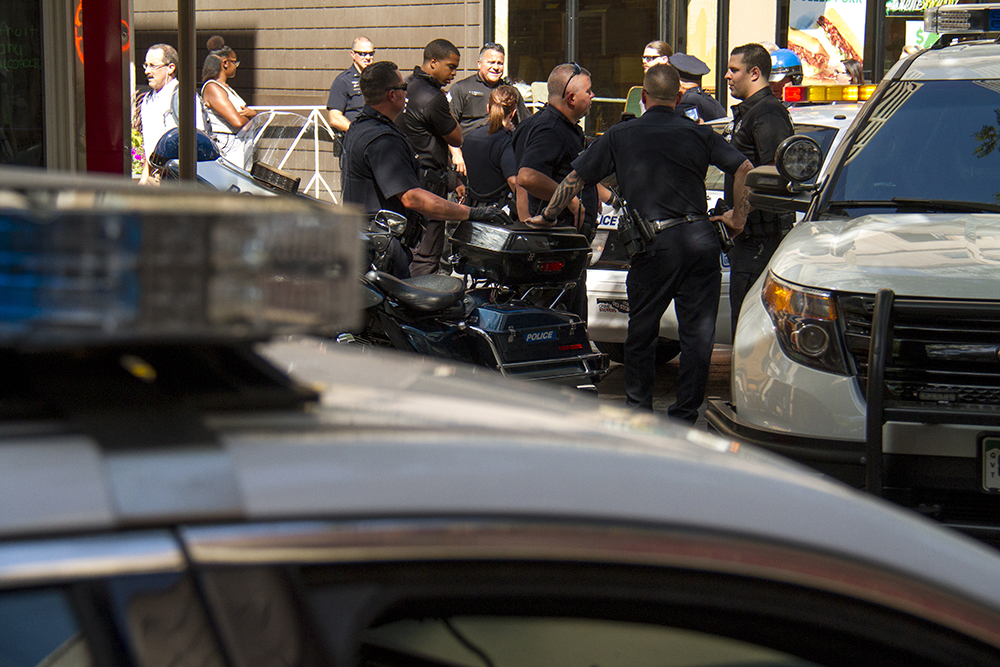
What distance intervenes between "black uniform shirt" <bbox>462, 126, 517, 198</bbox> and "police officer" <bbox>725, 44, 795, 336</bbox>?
1.57 metres

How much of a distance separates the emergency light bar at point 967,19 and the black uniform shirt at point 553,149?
2063 mm

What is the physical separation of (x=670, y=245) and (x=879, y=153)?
4.36ft

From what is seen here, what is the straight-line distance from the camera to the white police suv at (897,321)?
350 centimetres

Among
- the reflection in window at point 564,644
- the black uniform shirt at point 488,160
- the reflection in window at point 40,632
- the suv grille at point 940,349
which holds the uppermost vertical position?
the black uniform shirt at point 488,160

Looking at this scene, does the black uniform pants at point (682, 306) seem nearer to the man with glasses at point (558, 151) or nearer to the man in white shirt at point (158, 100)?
the man with glasses at point (558, 151)

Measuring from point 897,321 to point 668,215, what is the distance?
220 centimetres

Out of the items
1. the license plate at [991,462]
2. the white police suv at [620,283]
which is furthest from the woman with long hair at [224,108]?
the license plate at [991,462]

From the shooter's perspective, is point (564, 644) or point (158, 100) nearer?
point (564, 644)

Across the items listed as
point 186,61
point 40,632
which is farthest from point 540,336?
point 40,632

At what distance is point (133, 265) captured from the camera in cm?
78

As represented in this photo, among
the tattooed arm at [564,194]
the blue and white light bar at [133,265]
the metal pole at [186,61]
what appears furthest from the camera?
the tattooed arm at [564,194]

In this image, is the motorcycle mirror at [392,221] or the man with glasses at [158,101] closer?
the motorcycle mirror at [392,221]

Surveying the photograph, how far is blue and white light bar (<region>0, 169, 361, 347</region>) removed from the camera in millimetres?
780

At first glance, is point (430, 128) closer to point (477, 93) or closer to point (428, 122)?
point (428, 122)
